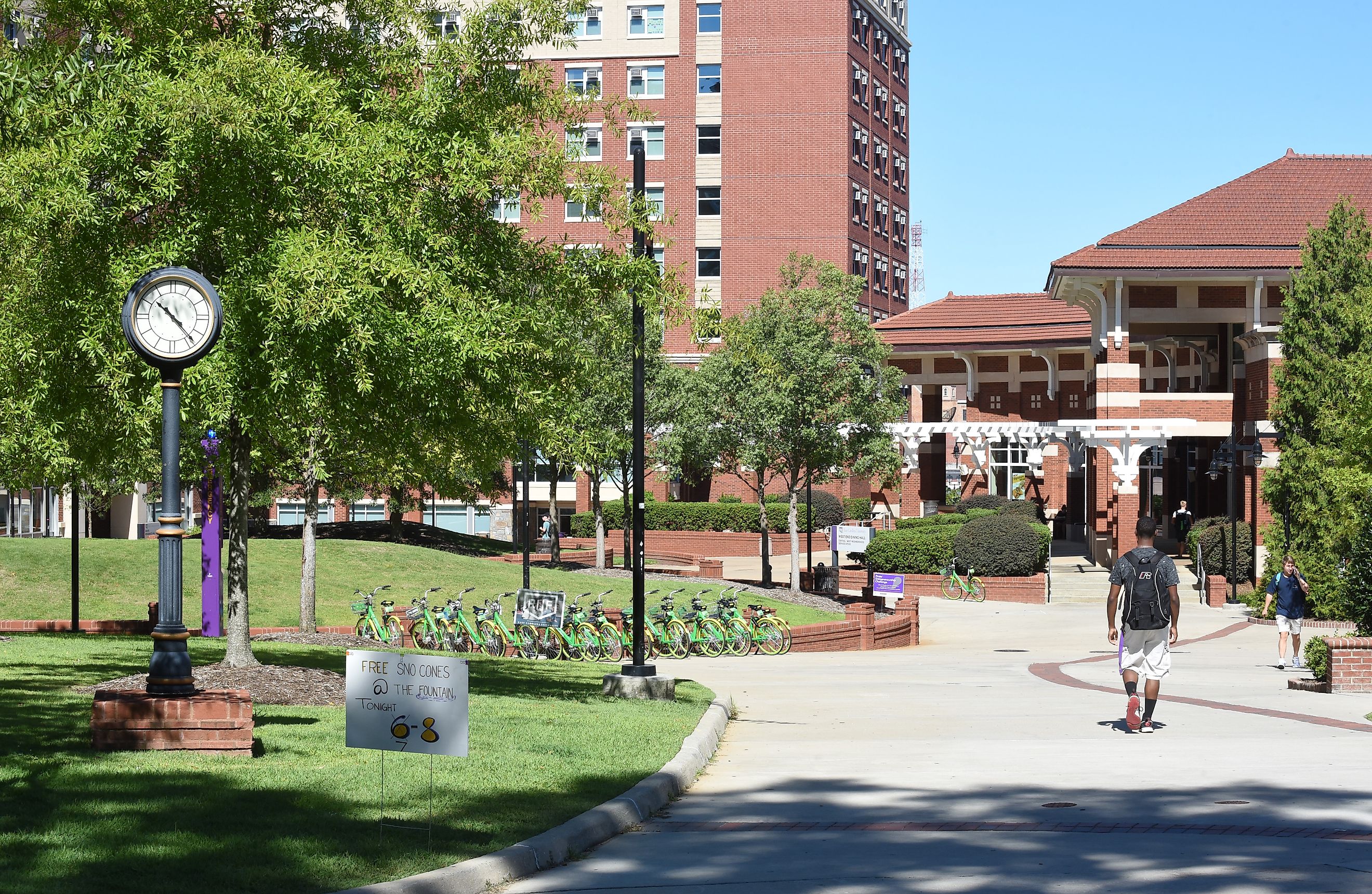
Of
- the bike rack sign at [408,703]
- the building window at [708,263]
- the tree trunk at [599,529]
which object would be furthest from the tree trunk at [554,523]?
the bike rack sign at [408,703]

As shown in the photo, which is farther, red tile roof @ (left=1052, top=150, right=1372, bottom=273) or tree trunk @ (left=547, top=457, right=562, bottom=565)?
red tile roof @ (left=1052, top=150, right=1372, bottom=273)

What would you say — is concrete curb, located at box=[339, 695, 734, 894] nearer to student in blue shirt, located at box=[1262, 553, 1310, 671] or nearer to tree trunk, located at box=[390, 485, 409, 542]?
student in blue shirt, located at box=[1262, 553, 1310, 671]

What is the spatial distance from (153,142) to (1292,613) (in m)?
18.2

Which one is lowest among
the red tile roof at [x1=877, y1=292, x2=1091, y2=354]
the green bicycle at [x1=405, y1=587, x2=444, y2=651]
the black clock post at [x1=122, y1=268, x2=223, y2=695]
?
the green bicycle at [x1=405, y1=587, x2=444, y2=651]

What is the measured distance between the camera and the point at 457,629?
87.1 ft

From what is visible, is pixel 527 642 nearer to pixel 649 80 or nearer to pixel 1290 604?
pixel 1290 604

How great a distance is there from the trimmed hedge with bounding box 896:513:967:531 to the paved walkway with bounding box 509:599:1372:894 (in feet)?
98.3

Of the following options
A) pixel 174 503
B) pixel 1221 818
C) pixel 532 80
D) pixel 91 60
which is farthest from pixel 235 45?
pixel 1221 818

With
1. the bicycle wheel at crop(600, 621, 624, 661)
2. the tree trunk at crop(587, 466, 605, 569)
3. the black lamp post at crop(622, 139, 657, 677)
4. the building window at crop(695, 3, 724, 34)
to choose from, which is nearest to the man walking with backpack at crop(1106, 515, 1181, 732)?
the black lamp post at crop(622, 139, 657, 677)

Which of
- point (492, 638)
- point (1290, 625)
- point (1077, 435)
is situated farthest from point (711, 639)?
point (1077, 435)

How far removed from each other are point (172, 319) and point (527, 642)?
1682 cm

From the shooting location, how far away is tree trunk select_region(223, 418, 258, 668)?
47.7 ft

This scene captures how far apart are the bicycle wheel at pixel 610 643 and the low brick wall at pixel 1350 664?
1212 centimetres

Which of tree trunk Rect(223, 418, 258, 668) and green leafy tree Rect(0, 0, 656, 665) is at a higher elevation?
green leafy tree Rect(0, 0, 656, 665)
